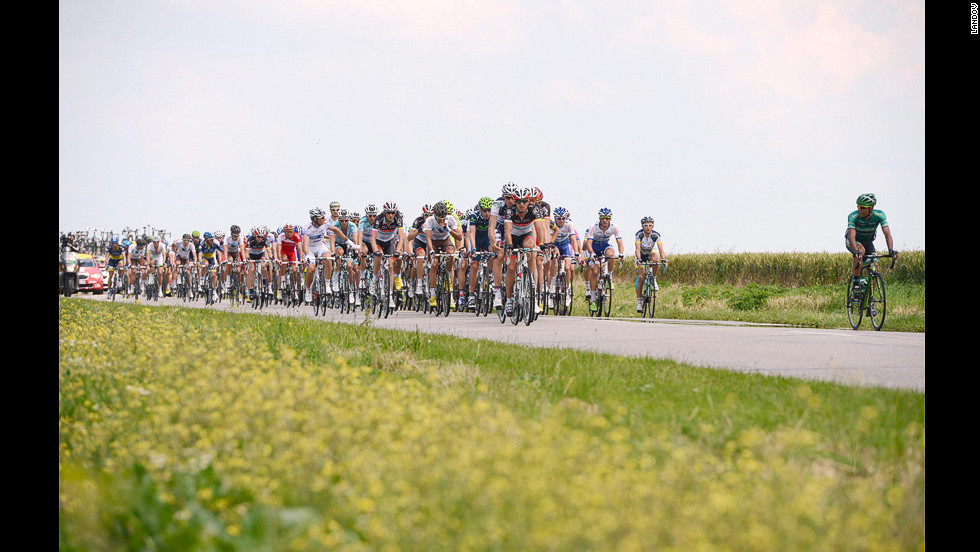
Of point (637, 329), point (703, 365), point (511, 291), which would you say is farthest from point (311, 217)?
point (703, 365)

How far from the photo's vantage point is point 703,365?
330 inches

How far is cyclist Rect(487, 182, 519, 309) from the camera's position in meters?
15.5

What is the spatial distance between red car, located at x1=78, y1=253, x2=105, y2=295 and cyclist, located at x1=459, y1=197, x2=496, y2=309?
3334cm

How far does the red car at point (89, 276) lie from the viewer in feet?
153

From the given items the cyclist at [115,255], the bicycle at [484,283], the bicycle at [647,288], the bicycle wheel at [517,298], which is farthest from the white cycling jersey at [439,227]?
the cyclist at [115,255]

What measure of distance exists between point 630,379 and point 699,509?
4031mm

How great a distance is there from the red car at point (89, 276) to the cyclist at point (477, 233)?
109ft

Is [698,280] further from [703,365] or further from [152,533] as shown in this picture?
[152,533]

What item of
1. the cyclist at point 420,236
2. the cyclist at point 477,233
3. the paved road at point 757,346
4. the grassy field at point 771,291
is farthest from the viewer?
the cyclist at point 420,236

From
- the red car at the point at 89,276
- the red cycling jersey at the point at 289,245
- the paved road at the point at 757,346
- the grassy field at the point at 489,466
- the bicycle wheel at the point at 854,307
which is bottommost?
the grassy field at the point at 489,466

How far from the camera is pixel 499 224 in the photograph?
16266 millimetres

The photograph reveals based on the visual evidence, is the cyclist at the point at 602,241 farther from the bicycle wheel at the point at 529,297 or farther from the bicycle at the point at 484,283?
the bicycle wheel at the point at 529,297

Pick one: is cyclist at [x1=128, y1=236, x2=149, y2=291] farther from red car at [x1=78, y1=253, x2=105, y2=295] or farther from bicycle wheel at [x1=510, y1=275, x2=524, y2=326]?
bicycle wheel at [x1=510, y1=275, x2=524, y2=326]
